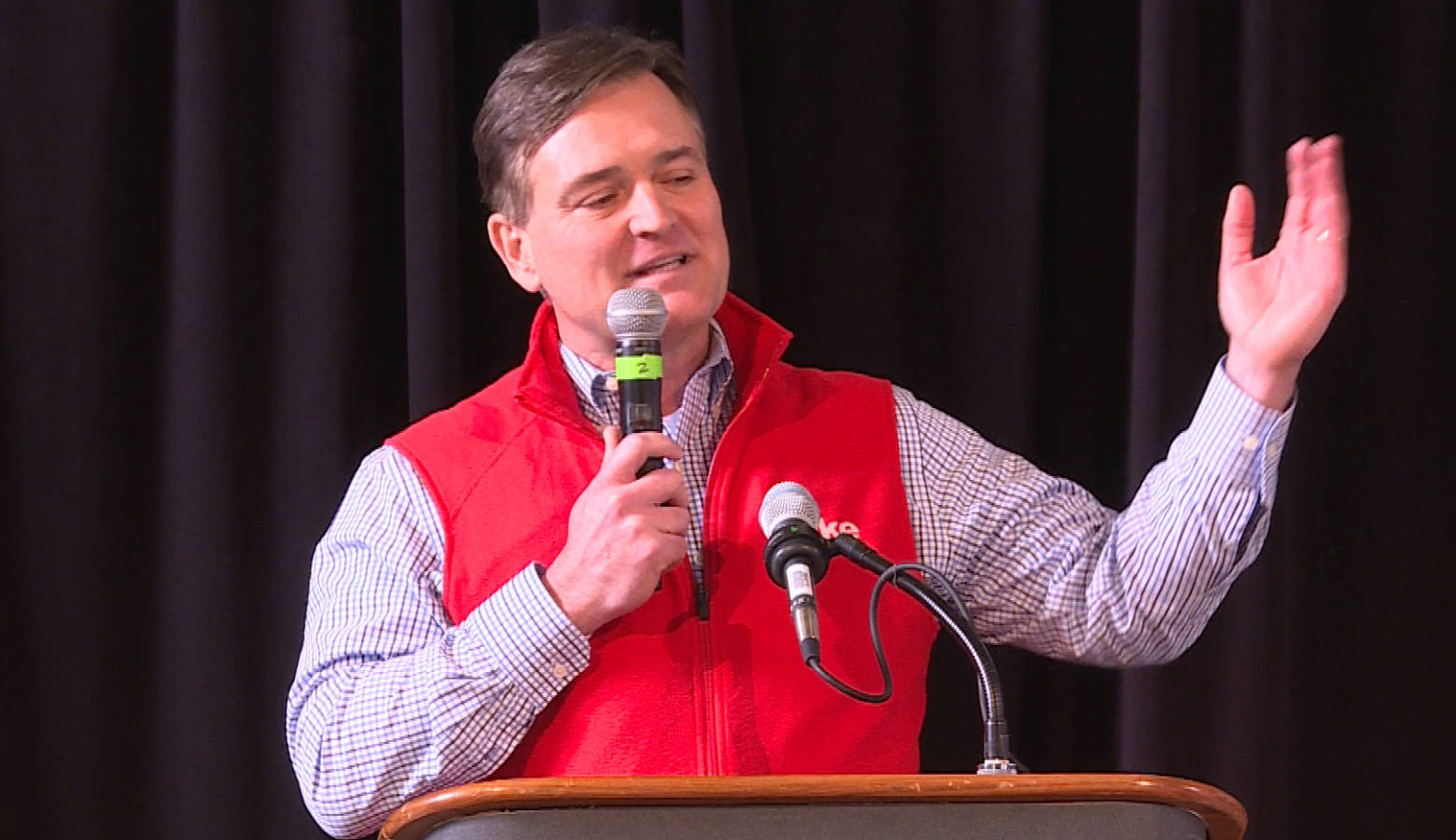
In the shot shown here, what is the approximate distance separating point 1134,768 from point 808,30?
1202mm

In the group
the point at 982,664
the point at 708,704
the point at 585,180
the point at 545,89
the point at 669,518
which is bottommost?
the point at 708,704

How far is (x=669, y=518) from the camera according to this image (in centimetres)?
179

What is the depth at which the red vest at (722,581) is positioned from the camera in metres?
1.92

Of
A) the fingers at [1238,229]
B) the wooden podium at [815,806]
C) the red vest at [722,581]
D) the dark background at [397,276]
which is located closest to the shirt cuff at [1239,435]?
the fingers at [1238,229]

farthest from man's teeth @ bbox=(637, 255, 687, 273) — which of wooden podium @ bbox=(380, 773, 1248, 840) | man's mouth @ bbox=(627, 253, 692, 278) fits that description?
wooden podium @ bbox=(380, 773, 1248, 840)

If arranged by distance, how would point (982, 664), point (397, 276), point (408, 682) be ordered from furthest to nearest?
point (397, 276) → point (408, 682) → point (982, 664)

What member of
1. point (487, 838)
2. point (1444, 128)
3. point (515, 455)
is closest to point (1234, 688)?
point (1444, 128)

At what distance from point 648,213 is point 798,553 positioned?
0.67 m

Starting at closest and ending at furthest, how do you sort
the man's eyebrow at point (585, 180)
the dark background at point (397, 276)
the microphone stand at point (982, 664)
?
the microphone stand at point (982, 664) → the man's eyebrow at point (585, 180) → the dark background at point (397, 276)

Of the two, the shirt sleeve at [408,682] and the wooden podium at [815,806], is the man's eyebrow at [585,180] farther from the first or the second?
the wooden podium at [815,806]

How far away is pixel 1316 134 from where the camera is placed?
2.35 meters

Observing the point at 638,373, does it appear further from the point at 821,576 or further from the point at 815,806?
the point at 815,806

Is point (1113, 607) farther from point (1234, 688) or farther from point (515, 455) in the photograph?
point (515, 455)

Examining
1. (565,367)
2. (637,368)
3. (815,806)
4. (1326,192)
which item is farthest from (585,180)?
(815,806)
